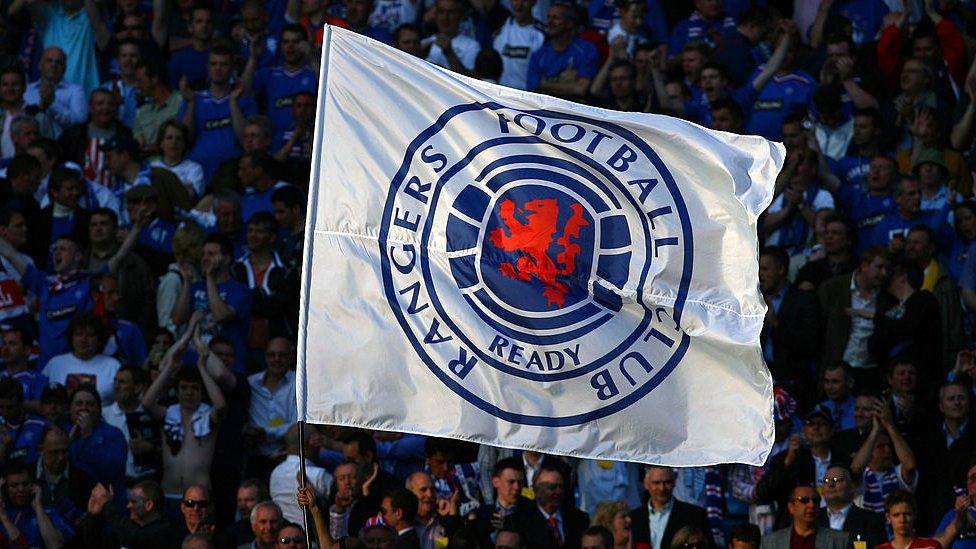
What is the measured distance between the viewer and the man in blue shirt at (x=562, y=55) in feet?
60.5

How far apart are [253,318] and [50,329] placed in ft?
4.97

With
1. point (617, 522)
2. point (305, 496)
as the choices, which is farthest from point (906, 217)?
→ point (305, 496)

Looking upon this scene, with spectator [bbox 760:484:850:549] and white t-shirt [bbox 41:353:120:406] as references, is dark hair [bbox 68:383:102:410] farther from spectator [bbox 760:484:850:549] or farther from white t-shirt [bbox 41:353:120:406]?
spectator [bbox 760:484:850:549]

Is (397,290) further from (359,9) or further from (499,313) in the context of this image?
(359,9)

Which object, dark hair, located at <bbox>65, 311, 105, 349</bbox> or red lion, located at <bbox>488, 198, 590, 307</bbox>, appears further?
dark hair, located at <bbox>65, 311, 105, 349</bbox>

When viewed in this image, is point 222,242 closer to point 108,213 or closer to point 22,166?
point 108,213

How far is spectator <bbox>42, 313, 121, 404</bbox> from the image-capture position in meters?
15.5

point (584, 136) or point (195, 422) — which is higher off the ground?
point (584, 136)

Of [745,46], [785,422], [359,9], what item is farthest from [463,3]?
[785,422]

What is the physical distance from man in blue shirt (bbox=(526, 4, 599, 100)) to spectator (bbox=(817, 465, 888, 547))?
5.92 meters

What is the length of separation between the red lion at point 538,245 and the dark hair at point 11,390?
5.90 meters

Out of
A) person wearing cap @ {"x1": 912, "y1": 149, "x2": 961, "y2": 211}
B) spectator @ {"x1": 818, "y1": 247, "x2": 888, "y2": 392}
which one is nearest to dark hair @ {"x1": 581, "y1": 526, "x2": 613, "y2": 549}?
spectator @ {"x1": 818, "y1": 247, "x2": 888, "y2": 392}

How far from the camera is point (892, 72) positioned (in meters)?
18.4

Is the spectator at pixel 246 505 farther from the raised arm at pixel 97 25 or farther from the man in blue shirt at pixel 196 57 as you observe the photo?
the raised arm at pixel 97 25
